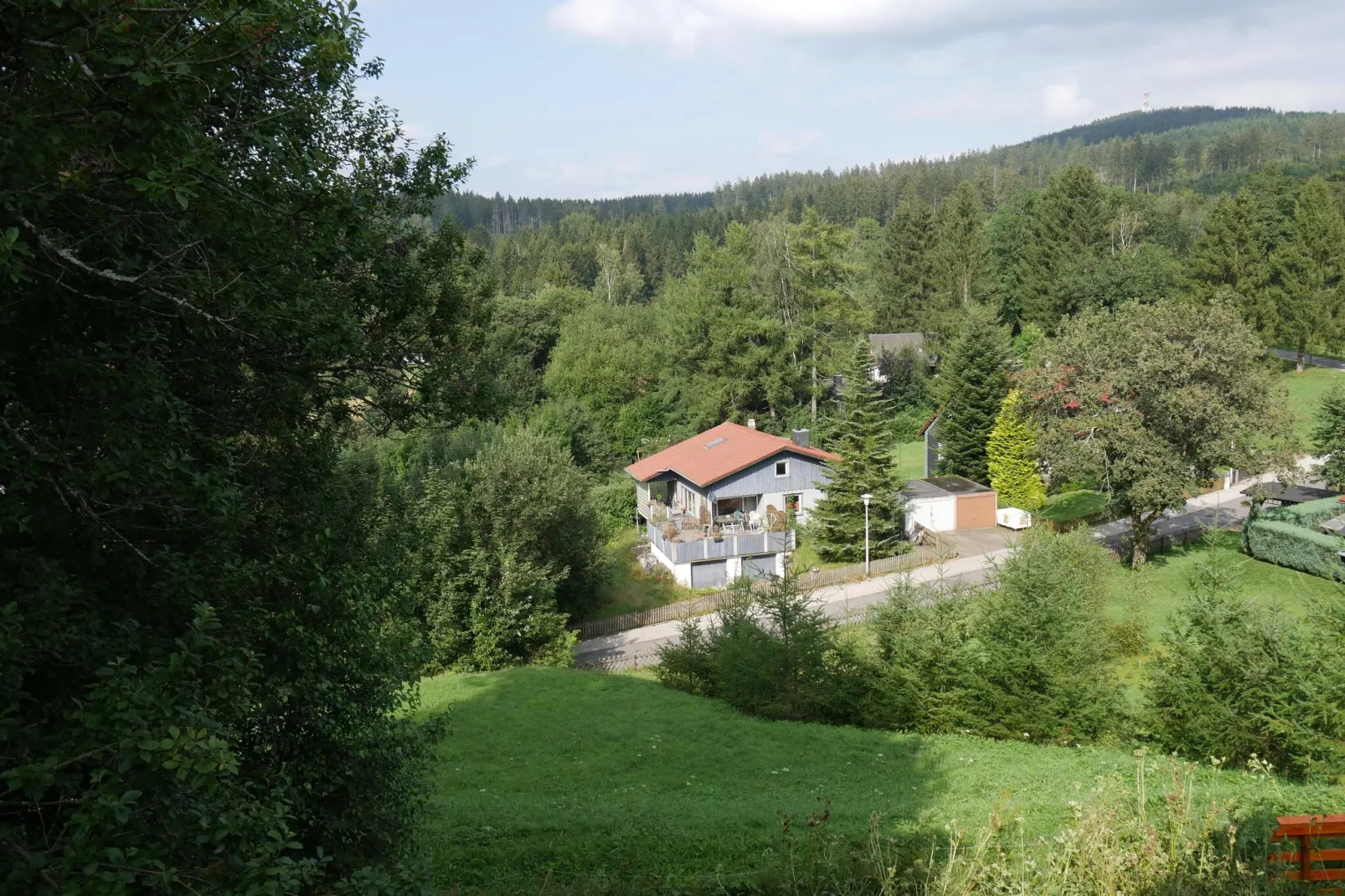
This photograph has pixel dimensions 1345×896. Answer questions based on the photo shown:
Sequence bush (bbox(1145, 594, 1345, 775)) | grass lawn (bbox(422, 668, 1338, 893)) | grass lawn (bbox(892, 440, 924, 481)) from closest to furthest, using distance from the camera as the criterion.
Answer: grass lawn (bbox(422, 668, 1338, 893))
bush (bbox(1145, 594, 1345, 775))
grass lawn (bbox(892, 440, 924, 481))

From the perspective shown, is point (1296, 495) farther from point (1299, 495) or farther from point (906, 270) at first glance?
point (906, 270)

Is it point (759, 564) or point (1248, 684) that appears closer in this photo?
point (1248, 684)

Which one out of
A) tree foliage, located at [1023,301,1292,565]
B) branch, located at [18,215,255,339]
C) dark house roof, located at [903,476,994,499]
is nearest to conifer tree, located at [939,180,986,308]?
dark house roof, located at [903,476,994,499]

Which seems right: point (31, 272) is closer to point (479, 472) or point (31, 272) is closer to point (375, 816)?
point (375, 816)

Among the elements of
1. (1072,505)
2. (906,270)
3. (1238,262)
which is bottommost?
(1072,505)

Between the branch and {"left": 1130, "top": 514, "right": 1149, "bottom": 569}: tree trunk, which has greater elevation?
the branch

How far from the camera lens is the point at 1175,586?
27.7 metres

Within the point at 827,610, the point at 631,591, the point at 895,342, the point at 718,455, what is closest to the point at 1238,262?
the point at 895,342

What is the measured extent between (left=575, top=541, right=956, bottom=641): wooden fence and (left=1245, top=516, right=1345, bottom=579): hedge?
9.51 metres

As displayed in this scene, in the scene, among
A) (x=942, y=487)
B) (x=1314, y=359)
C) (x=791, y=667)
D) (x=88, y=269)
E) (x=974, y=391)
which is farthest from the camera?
(x=1314, y=359)

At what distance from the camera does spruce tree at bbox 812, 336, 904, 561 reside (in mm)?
34469

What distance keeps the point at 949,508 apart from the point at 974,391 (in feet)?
23.4

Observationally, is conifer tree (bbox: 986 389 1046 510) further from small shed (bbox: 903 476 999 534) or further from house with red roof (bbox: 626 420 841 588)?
house with red roof (bbox: 626 420 841 588)

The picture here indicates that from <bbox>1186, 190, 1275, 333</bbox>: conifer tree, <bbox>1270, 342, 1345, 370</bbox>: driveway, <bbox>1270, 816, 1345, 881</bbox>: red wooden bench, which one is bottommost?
<bbox>1270, 816, 1345, 881</bbox>: red wooden bench
